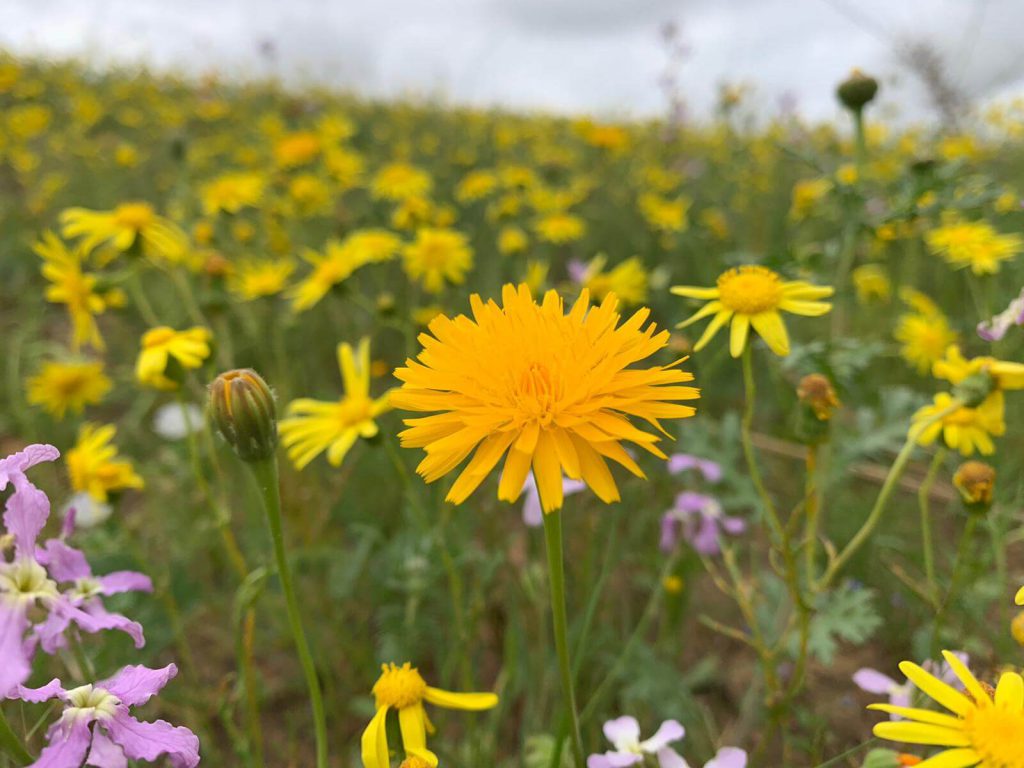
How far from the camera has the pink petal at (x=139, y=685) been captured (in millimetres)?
773

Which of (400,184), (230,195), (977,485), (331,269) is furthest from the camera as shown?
(400,184)

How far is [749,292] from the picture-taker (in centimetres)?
114

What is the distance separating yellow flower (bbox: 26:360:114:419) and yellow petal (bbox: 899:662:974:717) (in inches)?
104

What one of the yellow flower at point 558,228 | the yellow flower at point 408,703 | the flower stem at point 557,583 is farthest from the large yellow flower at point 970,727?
the yellow flower at point 558,228

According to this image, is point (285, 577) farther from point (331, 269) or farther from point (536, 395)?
point (331, 269)

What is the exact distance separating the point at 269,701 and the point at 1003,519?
185 cm

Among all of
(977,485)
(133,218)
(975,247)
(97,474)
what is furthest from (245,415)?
(975,247)

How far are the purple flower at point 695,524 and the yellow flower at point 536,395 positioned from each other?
1.06 meters

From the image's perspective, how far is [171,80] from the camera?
9211 mm

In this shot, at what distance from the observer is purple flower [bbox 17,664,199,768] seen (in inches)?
28.1

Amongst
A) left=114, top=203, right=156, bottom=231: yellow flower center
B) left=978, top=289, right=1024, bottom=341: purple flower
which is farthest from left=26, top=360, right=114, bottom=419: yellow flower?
left=978, top=289, right=1024, bottom=341: purple flower

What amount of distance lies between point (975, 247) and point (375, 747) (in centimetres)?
198

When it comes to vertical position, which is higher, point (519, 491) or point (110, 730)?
point (519, 491)

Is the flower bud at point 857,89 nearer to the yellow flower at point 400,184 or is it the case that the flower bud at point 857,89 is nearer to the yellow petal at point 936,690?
the yellow petal at point 936,690
